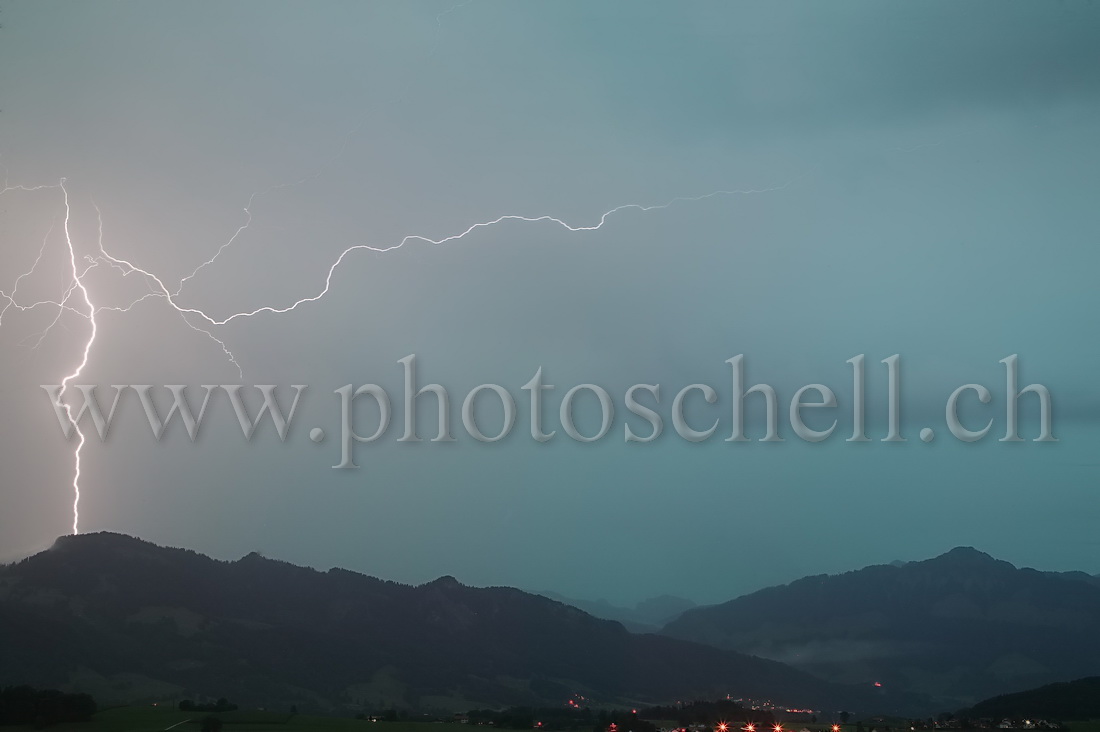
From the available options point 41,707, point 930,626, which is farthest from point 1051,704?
point 930,626

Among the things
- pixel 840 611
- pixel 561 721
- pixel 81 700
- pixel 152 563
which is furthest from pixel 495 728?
pixel 840 611

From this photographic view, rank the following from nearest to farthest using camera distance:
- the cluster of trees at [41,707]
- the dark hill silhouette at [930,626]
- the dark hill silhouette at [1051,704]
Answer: the cluster of trees at [41,707], the dark hill silhouette at [1051,704], the dark hill silhouette at [930,626]

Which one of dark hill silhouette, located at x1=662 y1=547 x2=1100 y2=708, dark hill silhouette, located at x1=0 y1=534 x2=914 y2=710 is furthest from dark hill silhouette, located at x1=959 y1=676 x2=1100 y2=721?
dark hill silhouette, located at x1=662 y1=547 x2=1100 y2=708

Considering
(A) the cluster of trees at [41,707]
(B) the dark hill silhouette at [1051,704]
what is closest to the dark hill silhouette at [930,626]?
(B) the dark hill silhouette at [1051,704]

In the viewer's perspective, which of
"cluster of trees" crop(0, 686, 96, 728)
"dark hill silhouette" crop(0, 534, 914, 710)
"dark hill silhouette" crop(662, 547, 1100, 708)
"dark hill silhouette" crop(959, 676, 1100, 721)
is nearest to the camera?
"cluster of trees" crop(0, 686, 96, 728)

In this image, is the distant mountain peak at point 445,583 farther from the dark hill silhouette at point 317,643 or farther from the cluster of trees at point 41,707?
the cluster of trees at point 41,707

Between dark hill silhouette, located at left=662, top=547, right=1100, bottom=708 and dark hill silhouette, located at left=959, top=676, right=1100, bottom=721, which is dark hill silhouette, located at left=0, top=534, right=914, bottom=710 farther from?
dark hill silhouette, located at left=959, top=676, right=1100, bottom=721

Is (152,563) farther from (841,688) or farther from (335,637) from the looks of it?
(841,688)
